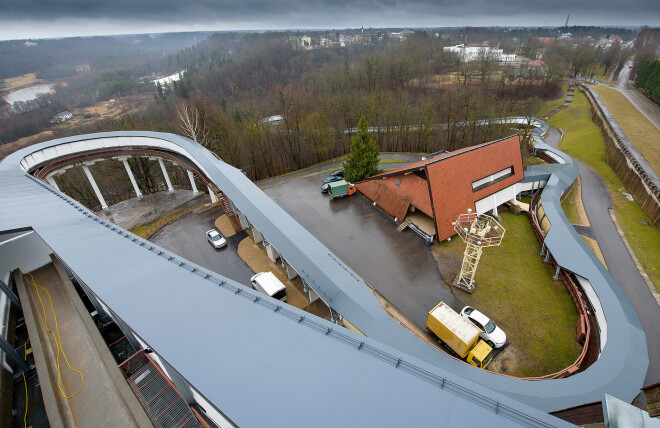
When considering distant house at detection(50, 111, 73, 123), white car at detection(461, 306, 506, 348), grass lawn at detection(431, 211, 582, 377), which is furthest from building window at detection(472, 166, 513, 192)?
distant house at detection(50, 111, 73, 123)

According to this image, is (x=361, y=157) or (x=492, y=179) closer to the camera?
(x=492, y=179)

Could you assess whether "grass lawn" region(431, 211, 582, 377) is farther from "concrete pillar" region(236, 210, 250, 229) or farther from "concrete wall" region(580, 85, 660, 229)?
"concrete pillar" region(236, 210, 250, 229)

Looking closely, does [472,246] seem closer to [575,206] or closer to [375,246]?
[375,246]

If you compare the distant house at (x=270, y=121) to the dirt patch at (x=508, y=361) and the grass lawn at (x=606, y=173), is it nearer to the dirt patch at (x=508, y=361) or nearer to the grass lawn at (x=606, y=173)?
the dirt patch at (x=508, y=361)

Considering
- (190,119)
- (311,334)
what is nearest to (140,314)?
(311,334)

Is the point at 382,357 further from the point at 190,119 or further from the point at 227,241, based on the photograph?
the point at 190,119

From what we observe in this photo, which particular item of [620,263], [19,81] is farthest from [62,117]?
[620,263]

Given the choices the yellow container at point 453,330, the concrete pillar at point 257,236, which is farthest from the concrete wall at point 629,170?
the concrete pillar at point 257,236
